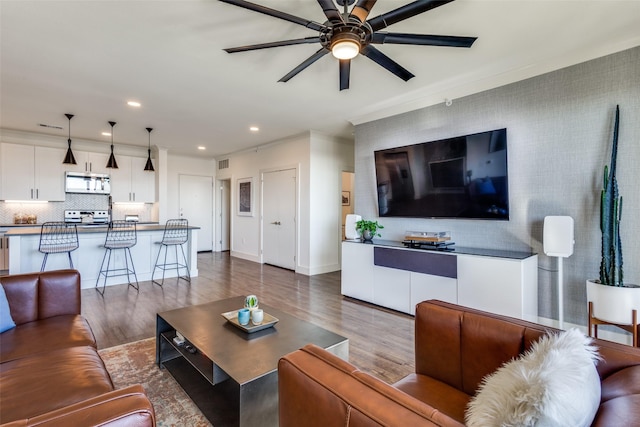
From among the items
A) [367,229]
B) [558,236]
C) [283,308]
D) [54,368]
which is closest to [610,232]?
[558,236]

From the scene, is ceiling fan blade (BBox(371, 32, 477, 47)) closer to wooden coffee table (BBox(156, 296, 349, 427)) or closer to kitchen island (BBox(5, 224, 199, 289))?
wooden coffee table (BBox(156, 296, 349, 427))

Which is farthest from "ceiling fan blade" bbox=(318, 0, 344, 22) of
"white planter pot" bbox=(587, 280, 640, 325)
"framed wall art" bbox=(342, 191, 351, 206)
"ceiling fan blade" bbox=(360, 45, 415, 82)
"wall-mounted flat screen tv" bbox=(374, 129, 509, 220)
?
"framed wall art" bbox=(342, 191, 351, 206)

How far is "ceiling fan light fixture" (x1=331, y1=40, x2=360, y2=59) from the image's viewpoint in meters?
1.99

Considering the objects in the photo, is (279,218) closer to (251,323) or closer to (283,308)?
(283,308)

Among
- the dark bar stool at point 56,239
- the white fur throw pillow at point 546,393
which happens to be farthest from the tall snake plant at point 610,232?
the dark bar stool at point 56,239

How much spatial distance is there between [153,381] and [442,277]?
112 inches

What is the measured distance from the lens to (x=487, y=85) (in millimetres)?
3480

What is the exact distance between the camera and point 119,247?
4762 mm

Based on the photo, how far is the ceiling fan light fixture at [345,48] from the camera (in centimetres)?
199

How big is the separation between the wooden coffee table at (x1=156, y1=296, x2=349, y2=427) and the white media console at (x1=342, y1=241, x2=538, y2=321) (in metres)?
1.80

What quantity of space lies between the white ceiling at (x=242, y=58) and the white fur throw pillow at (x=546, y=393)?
239 centimetres

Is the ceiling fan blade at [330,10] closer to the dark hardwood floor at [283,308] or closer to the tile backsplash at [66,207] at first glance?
the dark hardwood floor at [283,308]

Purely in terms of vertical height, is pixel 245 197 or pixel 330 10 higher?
pixel 330 10

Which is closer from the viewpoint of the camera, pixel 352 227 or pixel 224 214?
pixel 352 227
